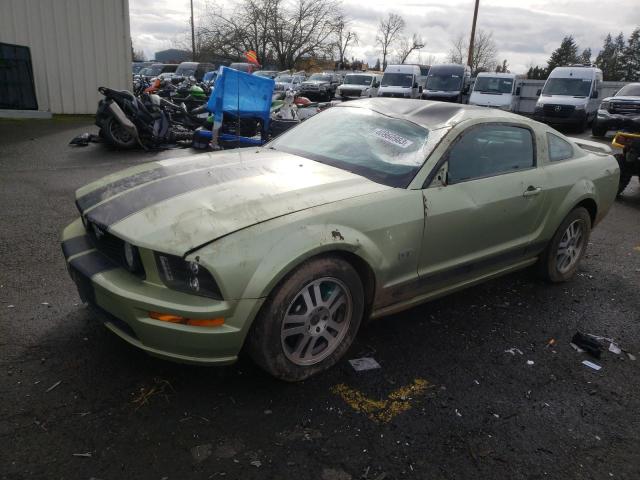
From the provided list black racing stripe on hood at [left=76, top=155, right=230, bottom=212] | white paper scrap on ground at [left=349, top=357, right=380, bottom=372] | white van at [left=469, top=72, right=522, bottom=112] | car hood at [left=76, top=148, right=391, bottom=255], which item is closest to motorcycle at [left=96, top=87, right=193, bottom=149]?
car hood at [left=76, top=148, right=391, bottom=255]

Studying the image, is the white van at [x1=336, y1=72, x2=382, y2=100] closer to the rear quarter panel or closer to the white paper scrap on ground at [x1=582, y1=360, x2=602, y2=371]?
the rear quarter panel

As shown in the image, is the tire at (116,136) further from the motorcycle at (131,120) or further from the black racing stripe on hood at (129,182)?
the black racing stripe on hood at (129,182)

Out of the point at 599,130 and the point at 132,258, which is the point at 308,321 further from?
the point at 599,130

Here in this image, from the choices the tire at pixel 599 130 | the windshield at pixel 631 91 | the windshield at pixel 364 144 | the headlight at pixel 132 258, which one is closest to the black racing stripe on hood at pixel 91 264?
the headlight at pixel 132 258

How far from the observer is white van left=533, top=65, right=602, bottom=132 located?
58.1 feet

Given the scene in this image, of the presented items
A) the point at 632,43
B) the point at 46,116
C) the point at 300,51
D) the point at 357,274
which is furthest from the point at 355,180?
the point at 632,43

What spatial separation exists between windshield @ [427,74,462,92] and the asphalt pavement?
63.8ft

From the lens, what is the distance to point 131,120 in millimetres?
9867

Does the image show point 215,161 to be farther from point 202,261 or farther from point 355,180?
point 202,261

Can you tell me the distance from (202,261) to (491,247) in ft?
7.08

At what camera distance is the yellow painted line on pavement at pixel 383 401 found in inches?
101

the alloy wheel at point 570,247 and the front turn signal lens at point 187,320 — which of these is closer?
the front turn signal lens at point 187,320

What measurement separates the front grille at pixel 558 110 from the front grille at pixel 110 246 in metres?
18.5

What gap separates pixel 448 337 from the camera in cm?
340
